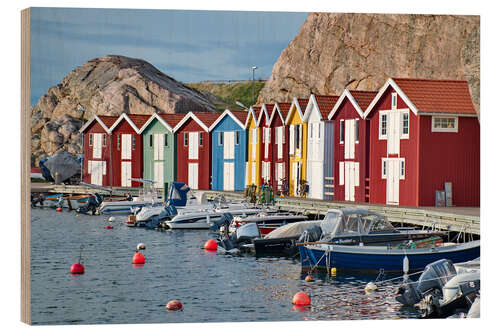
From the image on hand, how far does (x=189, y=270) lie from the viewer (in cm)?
2892

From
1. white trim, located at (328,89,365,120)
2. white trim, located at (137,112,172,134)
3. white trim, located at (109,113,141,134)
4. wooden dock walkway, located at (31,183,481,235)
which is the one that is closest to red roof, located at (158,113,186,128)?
white trim, located at (137,112,172,134)

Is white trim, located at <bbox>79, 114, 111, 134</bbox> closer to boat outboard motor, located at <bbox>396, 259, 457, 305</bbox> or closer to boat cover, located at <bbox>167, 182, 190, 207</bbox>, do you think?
boat cover, located at <bbox>167, 182, 190, 207</bbox>

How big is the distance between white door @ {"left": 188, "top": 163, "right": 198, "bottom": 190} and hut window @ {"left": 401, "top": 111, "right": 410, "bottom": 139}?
1977 cm

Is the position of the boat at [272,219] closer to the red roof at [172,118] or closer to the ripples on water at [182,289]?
the ripples on water at [182,289]

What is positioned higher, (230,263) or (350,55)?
(350,55)

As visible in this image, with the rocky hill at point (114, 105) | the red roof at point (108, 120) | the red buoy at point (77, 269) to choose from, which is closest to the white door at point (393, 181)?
the red buoy at point (77, 269)

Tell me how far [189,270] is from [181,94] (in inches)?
1443

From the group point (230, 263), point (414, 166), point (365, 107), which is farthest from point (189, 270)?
point (365, 107)

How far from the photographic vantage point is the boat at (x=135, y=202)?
4959cm

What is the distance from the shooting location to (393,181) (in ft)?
115

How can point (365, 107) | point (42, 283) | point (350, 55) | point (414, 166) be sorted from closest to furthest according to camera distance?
point (42, 283) < point (414, 166) < point (365, 107) < point (350, 55)

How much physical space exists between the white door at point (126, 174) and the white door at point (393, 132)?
23943 mm

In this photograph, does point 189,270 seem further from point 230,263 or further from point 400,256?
point 400,256

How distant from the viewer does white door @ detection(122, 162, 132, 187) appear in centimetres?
5562
